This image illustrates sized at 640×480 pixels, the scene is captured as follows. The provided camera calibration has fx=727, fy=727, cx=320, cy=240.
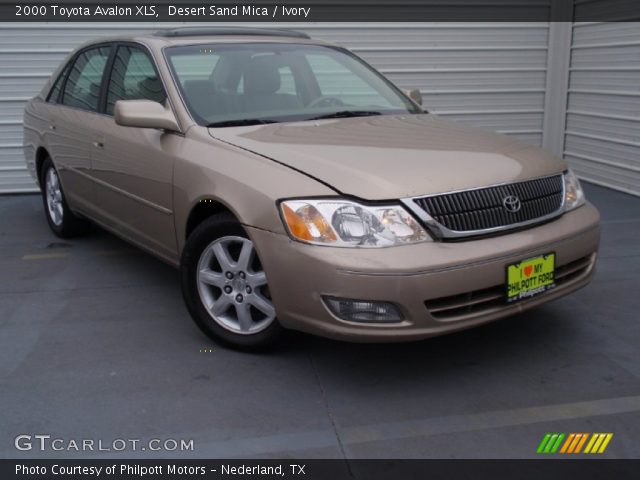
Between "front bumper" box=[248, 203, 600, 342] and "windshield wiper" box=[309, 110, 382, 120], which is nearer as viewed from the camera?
"front bumper" box=[248, 203, 600, 342]

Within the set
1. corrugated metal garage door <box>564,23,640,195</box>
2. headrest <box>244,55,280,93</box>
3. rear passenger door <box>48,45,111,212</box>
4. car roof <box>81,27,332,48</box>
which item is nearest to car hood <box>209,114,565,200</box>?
headrest <box>244,55,280,93</box>

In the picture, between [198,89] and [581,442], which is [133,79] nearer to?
[198,89]

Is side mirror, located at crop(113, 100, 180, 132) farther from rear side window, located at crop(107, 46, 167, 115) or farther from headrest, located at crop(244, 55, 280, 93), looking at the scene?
headrest, located at crop(244, 55, 280, 93)

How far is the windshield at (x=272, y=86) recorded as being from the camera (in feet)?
13.3

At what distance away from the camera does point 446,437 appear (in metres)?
2.87

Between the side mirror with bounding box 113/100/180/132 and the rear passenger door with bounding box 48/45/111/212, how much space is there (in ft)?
3.39

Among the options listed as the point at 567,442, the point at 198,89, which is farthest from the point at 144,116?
the point at 567,442

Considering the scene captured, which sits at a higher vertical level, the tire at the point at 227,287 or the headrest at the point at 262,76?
the headrest at the point at 262,76

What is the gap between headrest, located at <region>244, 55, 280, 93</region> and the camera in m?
4.20

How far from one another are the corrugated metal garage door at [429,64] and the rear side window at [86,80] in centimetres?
258

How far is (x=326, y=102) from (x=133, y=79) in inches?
47.9

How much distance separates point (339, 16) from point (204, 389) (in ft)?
19.0
